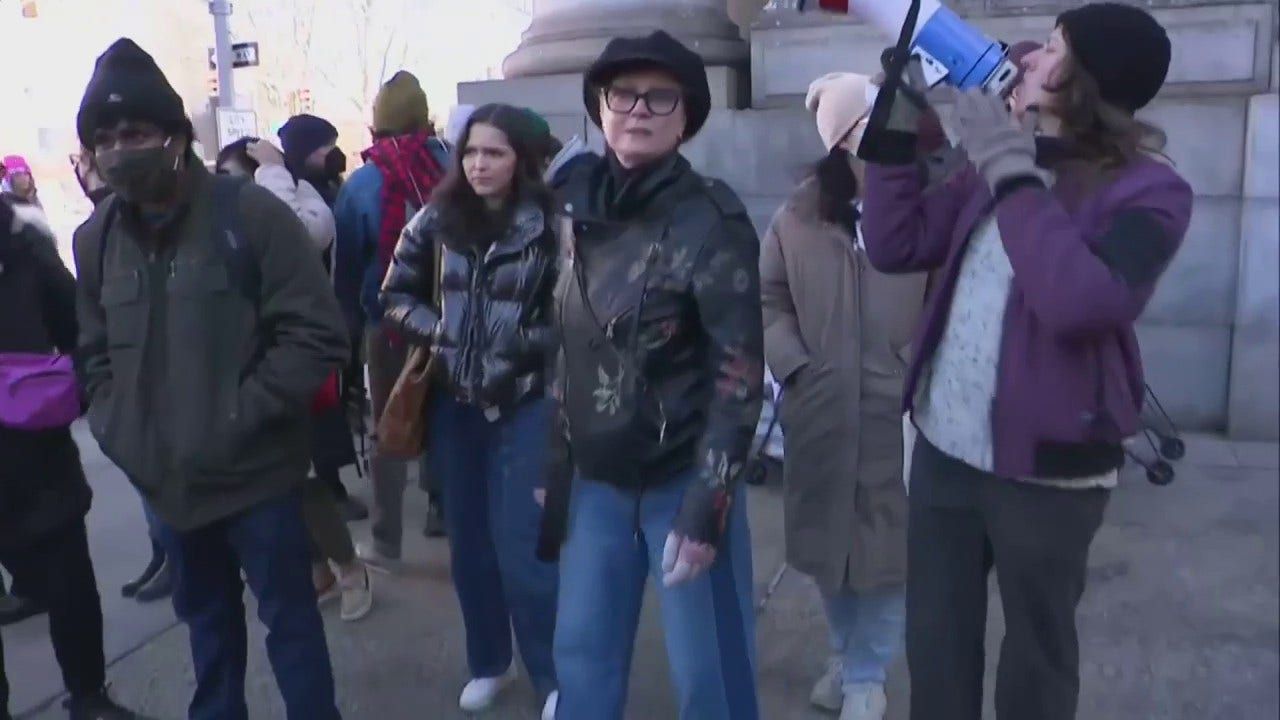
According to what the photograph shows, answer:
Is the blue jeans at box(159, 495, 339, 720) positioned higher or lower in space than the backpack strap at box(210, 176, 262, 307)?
lower

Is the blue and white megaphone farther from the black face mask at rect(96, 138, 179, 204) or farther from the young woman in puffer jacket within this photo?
the black face mask at rect(96, 138, 179, 204)

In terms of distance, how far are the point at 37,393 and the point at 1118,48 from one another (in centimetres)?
283

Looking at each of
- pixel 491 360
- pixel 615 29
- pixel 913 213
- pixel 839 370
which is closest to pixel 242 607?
pixel 491 360

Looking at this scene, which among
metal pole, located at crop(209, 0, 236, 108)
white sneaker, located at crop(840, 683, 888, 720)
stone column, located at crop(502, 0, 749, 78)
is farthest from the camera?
metal pole, located at crop(209, 0, 236, 108)

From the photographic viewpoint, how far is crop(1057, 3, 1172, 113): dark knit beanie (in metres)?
2.16

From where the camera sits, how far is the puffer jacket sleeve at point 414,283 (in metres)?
3.51

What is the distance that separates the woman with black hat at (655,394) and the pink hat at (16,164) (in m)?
5.18

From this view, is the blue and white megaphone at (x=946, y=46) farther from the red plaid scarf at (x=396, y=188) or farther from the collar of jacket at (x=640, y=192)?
the red plaid scarf at (x=396, y=188)

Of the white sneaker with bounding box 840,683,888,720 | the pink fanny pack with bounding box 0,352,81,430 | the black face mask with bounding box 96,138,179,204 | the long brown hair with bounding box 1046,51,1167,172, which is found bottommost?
the white sneaker with bounding box 840,683,888,720

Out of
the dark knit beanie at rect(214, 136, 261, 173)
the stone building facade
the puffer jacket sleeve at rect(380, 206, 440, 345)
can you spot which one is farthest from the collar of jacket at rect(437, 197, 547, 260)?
the dark knit beanie at rect(214, 136, 261, 173)

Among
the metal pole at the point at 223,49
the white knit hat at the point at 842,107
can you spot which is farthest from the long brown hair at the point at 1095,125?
the metal pole at the point at 223,49

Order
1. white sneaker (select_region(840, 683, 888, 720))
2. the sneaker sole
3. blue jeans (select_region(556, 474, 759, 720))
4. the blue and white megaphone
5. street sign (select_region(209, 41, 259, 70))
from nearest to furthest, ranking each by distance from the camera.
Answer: the blue and white megaphone
blue jeans (select_region(556, 474, 759, 720))
white sneaker (select_region(840, 683, 888, 720))
the sneaker sole
street sign (select_region(209, 41, 259, 70))

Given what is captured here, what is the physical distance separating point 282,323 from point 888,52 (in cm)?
158

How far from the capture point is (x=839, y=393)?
319cm
